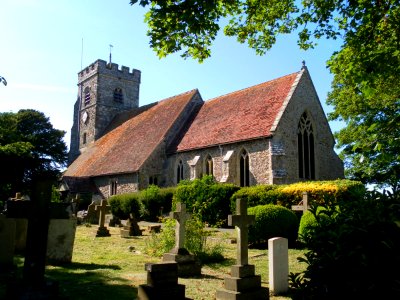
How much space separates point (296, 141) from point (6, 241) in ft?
55.1

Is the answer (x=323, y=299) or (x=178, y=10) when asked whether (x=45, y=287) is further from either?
(x=178, y=10)

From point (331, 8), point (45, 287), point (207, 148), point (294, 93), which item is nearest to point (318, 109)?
point (294, 93)

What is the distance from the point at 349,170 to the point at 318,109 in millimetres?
9091

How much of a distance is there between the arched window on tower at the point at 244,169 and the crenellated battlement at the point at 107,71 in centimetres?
2371

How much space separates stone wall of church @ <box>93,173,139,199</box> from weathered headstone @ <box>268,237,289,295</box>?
19849 millimetres

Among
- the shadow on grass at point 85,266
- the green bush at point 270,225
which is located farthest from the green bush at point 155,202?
the shadow on grass at point 85,266

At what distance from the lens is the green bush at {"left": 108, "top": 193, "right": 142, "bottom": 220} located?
23.5m

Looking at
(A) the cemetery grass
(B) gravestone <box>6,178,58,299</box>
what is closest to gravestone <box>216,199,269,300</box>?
(A) the cemetery grass

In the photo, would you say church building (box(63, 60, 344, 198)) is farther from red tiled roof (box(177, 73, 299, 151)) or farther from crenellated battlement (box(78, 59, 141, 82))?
crenellated battlement (box(78, 59, 141, 82))

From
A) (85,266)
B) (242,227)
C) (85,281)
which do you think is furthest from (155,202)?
(242,227)

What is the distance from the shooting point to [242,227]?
6.76 meters

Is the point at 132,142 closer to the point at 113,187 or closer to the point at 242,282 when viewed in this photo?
the point at 113,187

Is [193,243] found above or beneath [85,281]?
above

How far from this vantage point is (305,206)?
45.4ft
